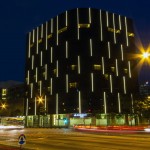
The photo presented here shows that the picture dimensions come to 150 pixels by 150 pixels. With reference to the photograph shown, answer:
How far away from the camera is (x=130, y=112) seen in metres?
82.0

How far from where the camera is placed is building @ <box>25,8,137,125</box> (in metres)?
79.9

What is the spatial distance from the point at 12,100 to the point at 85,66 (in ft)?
161

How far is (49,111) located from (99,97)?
16316 mm

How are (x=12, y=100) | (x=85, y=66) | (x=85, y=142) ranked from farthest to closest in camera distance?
1. (x=12, y=100)
2. (x=85, y=66)
3. (x=85, y=142)

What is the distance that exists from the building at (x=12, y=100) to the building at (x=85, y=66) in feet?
63.8

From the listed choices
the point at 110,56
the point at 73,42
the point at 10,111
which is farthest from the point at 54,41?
the point at 10,111

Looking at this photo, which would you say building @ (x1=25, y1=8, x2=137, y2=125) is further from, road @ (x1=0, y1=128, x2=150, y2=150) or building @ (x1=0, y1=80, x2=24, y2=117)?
road @ (x1=0, y1=128, x2=150, y2=150)

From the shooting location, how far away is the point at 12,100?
119 meters

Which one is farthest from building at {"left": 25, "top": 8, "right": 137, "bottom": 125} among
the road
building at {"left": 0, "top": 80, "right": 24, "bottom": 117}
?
the road

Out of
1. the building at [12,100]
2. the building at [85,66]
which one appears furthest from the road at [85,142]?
the building at [12,100]

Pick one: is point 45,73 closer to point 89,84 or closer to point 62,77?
point 62,77

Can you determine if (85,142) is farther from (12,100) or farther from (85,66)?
(12,100)

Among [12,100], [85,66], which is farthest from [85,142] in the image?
[12,100]

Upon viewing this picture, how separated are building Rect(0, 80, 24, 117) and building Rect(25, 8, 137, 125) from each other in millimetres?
19436
